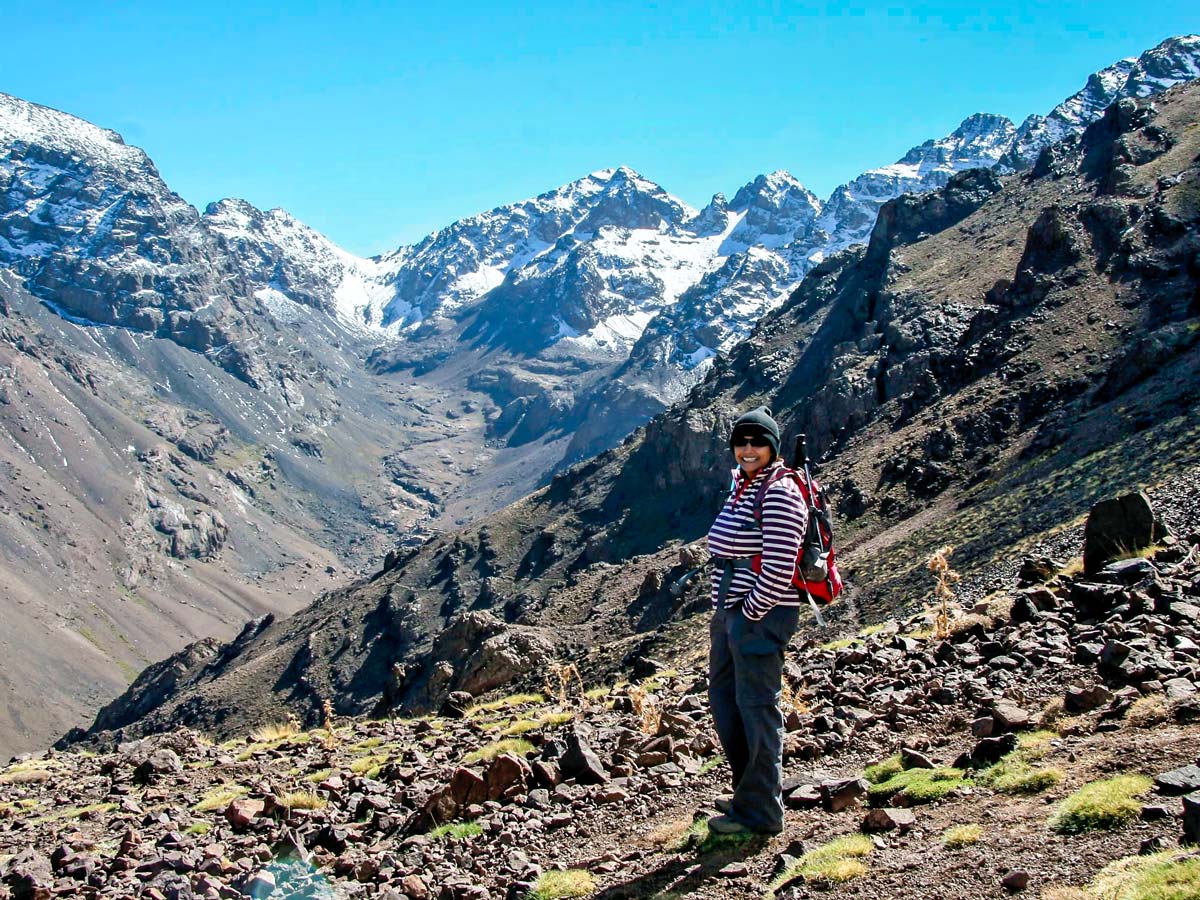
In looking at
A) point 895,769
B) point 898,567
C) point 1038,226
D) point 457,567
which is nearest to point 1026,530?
point 898,567

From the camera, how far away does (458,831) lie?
33.8 feet

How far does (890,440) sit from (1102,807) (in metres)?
52.2

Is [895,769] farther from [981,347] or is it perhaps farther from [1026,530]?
[981,347]

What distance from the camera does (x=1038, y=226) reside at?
198 ft

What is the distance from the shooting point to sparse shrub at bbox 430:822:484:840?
10.2m

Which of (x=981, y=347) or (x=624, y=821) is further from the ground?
(x=981, y=347)

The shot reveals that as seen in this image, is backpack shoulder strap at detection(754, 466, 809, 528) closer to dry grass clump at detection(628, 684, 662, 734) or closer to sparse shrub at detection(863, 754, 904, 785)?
sparse shrub at detection(863, 754, 904, 785)

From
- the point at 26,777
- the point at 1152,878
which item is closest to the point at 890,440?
the point at 26,777

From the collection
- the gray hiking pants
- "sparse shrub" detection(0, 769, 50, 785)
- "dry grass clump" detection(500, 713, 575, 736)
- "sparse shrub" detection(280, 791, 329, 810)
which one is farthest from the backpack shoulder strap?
"sparse shrub" detection(0, 769, 50, 785)

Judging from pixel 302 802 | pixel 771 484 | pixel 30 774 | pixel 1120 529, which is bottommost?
pixel 30 774

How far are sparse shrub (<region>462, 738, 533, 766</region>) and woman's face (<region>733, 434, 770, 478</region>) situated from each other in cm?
658

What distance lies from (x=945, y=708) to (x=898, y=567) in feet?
95.7

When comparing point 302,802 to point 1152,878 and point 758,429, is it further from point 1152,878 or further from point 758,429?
point 1152,878

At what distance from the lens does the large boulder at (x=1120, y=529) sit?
639 inches
